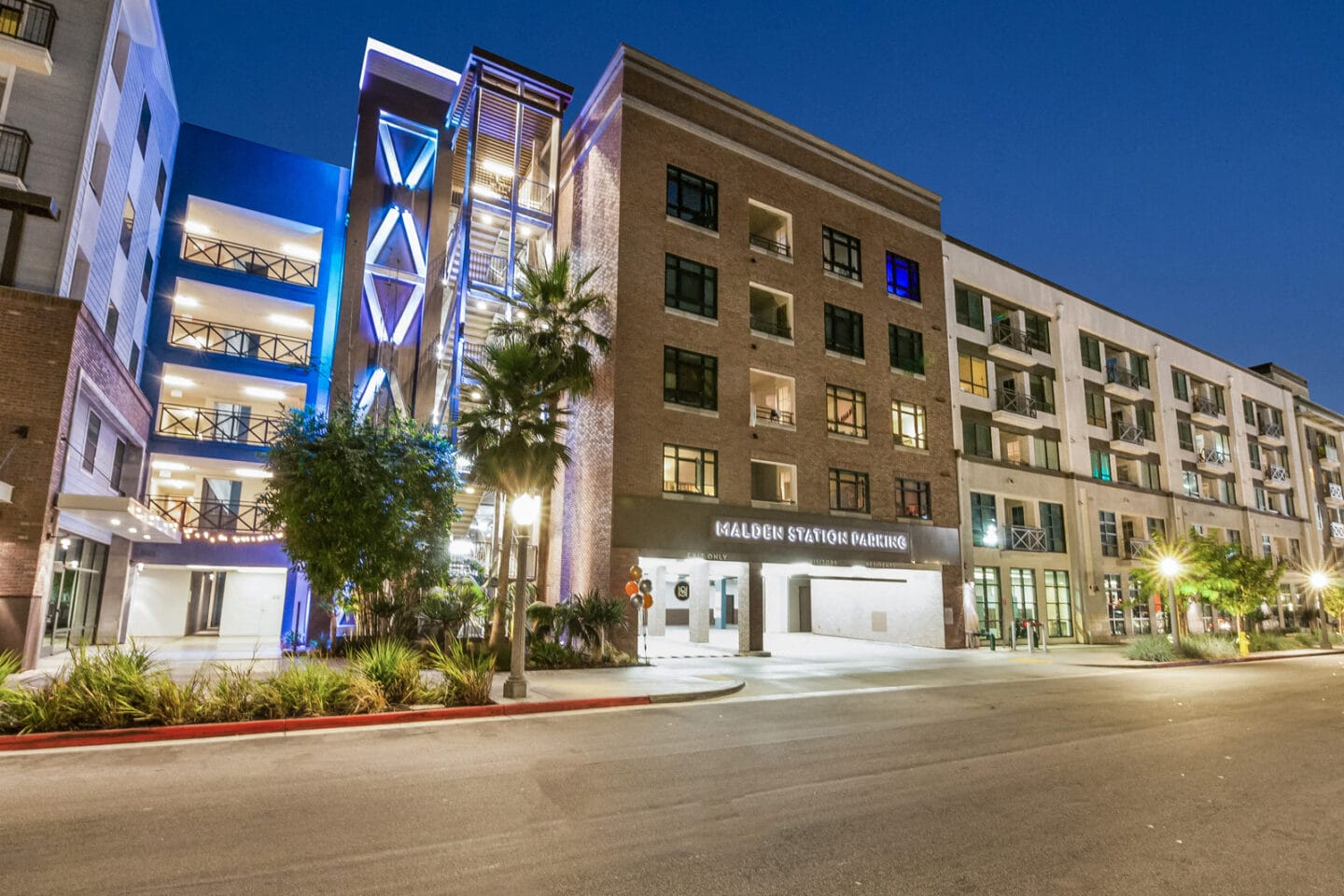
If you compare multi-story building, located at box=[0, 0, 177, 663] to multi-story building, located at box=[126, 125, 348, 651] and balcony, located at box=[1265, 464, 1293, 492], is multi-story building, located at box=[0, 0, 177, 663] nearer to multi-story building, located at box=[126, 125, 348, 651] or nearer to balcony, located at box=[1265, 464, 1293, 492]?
multi-story building, located at box=[126, 125, 348, 651]

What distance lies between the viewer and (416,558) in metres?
20.7

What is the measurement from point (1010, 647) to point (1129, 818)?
1041 inches

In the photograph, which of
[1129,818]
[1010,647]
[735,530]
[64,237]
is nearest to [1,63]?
[64,237]

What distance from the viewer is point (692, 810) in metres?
7.03

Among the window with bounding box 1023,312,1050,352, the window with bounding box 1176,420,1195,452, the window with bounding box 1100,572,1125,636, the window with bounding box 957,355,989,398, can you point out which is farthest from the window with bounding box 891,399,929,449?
the window with bounding box 1176,420,1195,452

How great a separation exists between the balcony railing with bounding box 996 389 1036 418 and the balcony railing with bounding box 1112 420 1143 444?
8.39 m

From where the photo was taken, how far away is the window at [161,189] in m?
29.0

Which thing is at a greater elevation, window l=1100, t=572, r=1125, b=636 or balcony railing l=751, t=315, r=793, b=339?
balcony railing l=751, t=315, r=793, b=339

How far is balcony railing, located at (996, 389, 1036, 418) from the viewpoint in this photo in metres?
35.3

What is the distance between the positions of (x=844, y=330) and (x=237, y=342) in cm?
2666

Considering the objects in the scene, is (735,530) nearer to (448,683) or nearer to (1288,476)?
(448,683)

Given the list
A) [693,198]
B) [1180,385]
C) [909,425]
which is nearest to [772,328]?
[693,198]

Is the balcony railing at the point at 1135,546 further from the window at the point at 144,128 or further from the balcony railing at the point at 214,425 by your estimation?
the window at the point at 144,128

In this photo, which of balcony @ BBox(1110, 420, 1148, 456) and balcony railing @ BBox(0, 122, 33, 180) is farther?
balcony @ BBox(1110, 420, 1148, 456)
